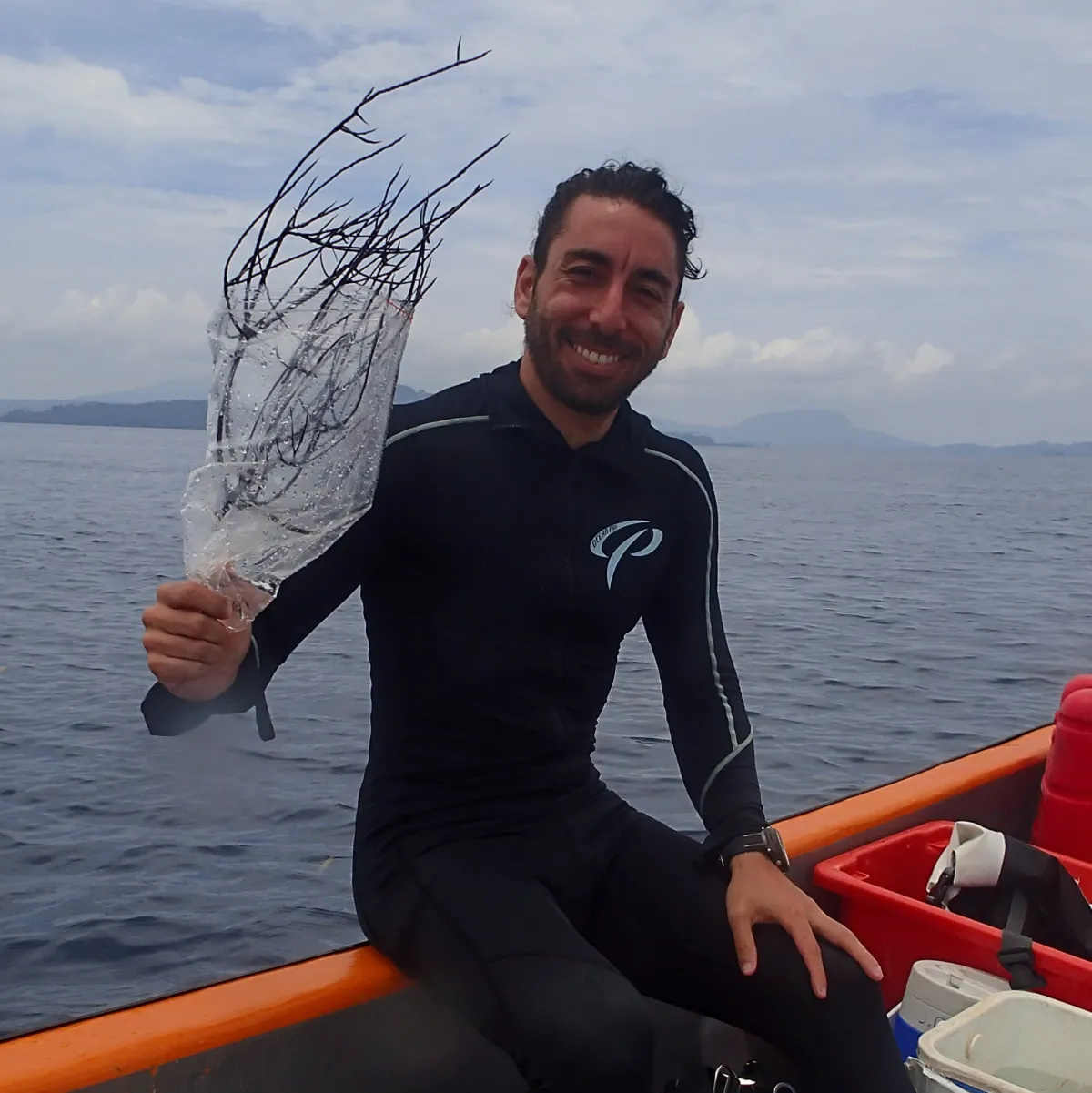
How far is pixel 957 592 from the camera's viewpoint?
2009cm

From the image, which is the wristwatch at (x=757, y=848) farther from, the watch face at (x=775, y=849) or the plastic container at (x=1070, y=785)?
the plastic container at (x=1070, y=785)

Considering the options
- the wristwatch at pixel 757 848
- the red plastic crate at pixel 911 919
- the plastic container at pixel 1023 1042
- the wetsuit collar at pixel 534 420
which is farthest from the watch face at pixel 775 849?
the wetsuit collar at pixel 534 420

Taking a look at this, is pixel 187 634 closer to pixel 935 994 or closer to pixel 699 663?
pixel 699 663

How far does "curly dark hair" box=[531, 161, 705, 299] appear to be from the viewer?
8.43ft

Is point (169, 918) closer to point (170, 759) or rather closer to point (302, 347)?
point (170, 759)

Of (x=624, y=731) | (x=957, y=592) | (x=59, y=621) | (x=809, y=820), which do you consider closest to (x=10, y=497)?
(x=59, y=621)

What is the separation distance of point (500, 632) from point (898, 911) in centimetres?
136

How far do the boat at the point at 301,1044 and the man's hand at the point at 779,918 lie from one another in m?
0.46

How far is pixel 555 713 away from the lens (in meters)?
2.51

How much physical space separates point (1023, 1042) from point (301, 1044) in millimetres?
1542

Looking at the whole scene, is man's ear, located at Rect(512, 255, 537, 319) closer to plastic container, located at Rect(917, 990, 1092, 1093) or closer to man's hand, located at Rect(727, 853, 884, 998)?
man's hand, located at Rect(727, 853, 884, 998)

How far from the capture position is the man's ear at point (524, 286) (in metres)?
2.64

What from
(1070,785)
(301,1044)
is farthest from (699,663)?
(1070,785)

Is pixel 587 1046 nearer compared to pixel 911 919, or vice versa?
pixel 587 1046
